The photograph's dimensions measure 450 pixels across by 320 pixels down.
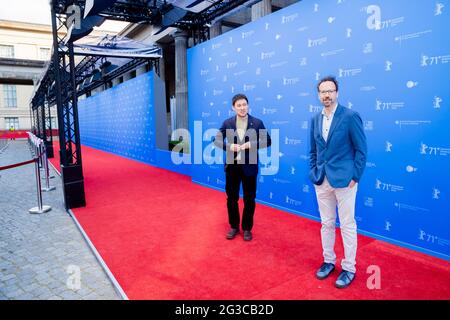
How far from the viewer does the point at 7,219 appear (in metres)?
4.93

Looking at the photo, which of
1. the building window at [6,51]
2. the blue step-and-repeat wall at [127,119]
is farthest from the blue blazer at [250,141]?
the building window at [6,51]

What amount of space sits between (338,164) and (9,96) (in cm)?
3717

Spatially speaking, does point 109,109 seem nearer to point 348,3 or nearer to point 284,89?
point 284,89

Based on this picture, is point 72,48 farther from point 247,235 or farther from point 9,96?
point 9,96

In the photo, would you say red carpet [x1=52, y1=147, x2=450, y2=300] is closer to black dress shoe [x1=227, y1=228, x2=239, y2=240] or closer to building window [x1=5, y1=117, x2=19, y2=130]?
black dress shoe [x1=227, y1=228, x2=239, y2=240]

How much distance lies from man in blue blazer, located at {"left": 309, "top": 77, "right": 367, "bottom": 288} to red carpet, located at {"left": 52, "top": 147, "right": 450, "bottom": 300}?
377 millimetres

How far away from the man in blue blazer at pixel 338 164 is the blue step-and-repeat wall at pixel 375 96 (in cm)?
125

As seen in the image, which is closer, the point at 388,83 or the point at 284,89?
the point at 388,83

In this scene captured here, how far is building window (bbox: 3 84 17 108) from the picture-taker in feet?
102

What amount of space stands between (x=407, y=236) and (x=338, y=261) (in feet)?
3.17

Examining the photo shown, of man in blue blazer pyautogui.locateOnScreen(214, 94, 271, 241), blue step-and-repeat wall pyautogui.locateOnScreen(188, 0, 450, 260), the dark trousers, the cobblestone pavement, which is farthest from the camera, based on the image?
the dark trousers

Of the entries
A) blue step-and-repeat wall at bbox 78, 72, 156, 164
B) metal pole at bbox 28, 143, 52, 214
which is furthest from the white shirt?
blue step-and-repeat wall at bbox 78, 72, 156, 164

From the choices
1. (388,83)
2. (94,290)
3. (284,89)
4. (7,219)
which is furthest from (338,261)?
(7,219)
